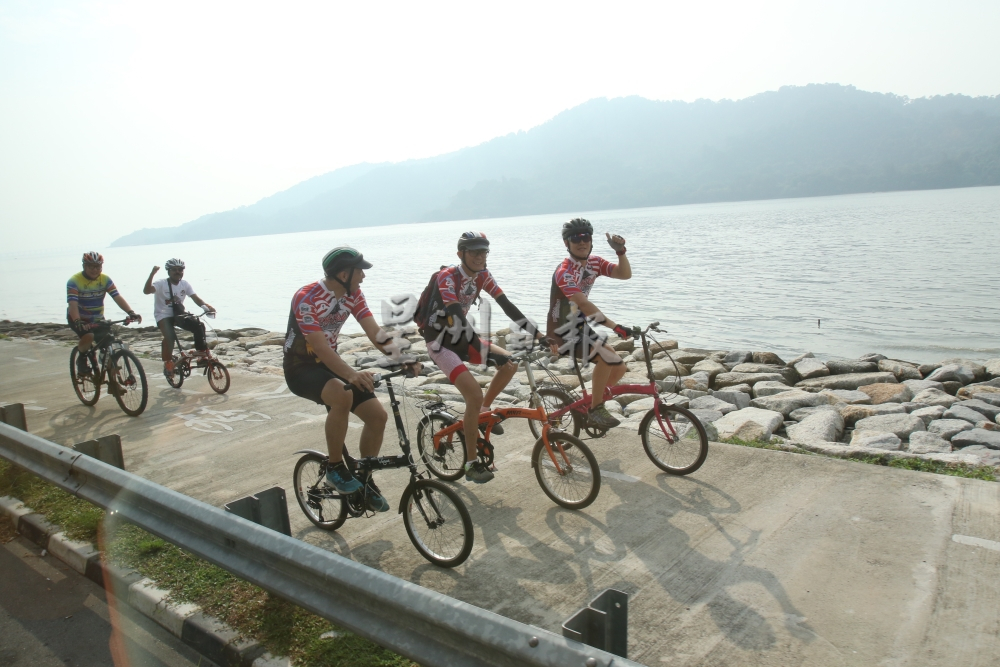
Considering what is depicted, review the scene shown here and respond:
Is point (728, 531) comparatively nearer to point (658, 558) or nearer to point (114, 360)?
point (658, 558)

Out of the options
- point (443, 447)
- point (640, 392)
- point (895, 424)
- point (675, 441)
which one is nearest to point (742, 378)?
point (895, 424)

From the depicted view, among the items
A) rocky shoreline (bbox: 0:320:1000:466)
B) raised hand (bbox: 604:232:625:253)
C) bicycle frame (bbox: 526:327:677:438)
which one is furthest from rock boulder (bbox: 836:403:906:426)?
raised hand (bbox: 604:232:625:253)

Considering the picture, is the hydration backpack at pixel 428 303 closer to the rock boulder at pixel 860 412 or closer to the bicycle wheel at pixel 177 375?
the rock boulder at pixel 860 412

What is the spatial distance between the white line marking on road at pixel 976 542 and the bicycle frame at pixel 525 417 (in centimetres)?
263

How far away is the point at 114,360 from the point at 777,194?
624 feet

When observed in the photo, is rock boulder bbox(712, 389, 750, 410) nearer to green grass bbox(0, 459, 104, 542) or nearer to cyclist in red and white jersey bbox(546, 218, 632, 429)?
cyclist in red and white jersey bbox(546, 218, 632, 429)

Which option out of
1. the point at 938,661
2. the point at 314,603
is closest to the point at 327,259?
the point at 314,603

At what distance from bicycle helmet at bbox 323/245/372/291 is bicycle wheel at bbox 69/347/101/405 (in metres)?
6.80

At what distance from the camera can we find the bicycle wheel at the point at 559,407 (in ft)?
20.9

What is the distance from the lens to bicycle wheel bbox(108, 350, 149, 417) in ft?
30.9

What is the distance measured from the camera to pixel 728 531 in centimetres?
484

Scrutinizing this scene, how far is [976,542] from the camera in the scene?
4.36 m

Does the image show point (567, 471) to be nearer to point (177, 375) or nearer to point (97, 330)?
point (97, 330)

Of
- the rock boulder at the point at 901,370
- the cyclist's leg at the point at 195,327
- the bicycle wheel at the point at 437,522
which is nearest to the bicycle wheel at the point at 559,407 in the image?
the bicycle wheel at the point at 437,522
